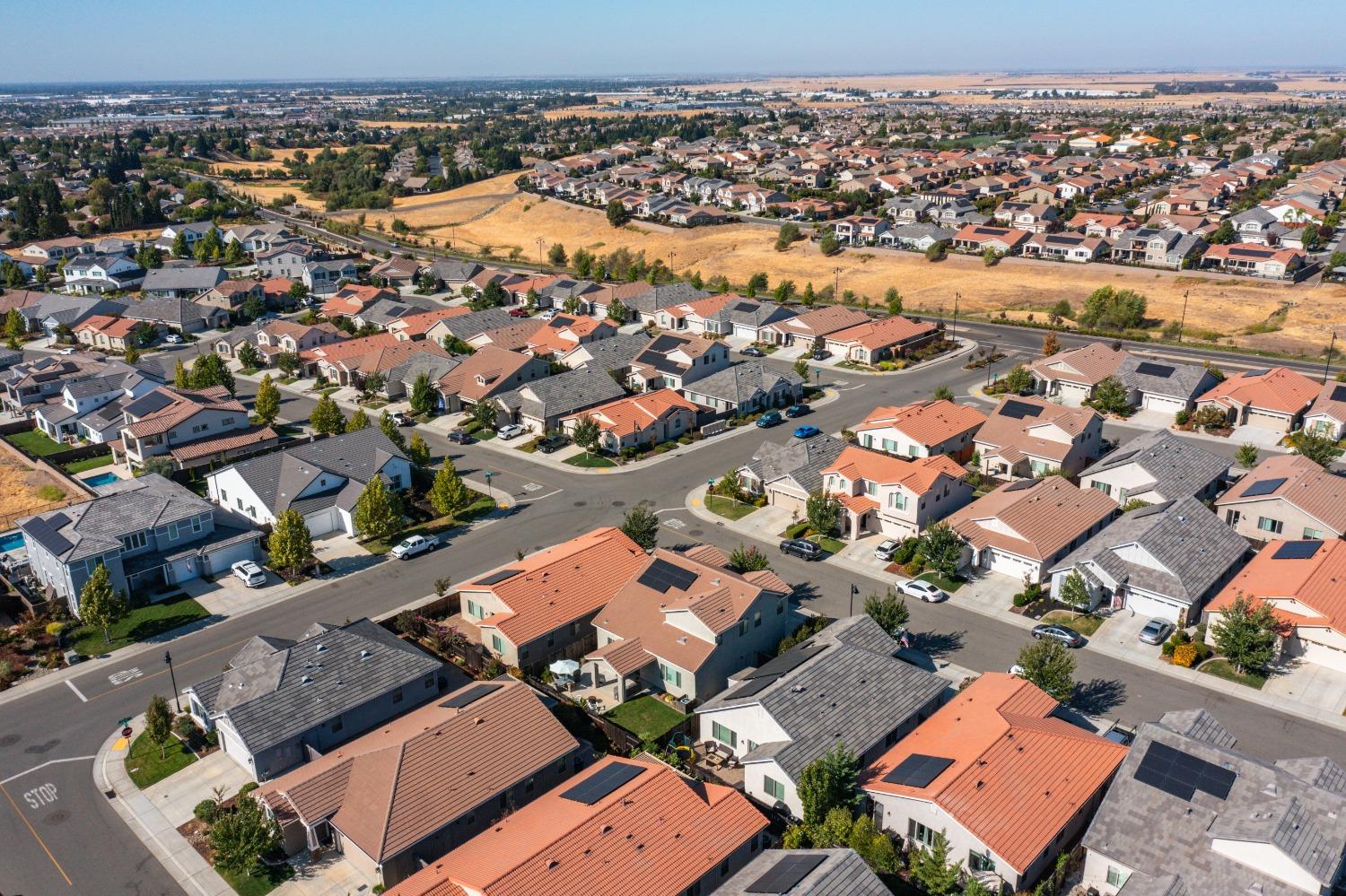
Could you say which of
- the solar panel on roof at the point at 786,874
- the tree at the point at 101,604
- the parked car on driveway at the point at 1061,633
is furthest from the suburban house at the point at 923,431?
the tree at the point at 101,604

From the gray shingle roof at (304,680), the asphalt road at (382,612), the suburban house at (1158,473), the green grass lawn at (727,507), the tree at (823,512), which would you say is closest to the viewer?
the asphalt road at (382,612)

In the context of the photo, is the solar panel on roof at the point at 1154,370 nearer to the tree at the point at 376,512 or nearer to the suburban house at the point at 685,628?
the suburban house at the point at 685,628

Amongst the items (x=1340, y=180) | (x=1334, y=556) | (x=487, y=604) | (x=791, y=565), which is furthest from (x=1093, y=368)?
(x=1340, y=180)

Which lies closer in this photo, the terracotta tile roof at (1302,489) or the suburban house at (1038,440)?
the terracotta tile roof at (1302,489)

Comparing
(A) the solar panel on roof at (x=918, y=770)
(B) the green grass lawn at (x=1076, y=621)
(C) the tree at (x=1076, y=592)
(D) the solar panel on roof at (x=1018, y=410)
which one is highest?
(D) the solar panel on roof at (x=1018, y=410)

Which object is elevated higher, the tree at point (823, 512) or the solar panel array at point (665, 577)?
the solar panel array at point (665, 577)

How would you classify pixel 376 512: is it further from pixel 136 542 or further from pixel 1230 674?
pixel 1230 674

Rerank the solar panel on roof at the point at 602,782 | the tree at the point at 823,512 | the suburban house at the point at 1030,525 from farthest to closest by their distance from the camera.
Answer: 1. the tree at the point at 823,512
2. the suburban house at the point at 1030,525
3. the solar panel on roof at the point at 602,782
